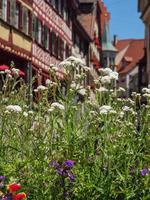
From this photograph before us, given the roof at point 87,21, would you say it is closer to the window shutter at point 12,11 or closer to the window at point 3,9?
the window shutter at point 12,11

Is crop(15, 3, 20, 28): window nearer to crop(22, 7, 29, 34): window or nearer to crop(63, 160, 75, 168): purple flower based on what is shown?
crop(22, 7, 29, 34): window

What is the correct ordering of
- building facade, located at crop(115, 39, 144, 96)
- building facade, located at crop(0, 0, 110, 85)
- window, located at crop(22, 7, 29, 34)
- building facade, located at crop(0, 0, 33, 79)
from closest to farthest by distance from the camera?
building facade, located at crop(0, 0, 33, 79) < building facade, located at crop(0, 0, 110, 85) < window, located at crop(22, 7, 29, 34) < building facade, located at crop(115, 39, 144, 96)

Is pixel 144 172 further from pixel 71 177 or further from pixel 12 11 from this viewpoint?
pixel 12 11

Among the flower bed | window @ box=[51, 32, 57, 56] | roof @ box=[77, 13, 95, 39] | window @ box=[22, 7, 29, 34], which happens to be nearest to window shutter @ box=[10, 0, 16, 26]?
window @ box=[22, 7, 29, 34]

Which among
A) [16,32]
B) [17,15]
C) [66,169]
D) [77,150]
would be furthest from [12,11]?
[66,169]

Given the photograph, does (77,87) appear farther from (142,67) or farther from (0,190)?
(142,67)

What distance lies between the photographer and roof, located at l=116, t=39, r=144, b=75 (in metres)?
91.2

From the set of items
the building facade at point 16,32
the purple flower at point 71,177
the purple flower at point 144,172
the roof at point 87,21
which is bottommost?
the purple flower at point 71,177

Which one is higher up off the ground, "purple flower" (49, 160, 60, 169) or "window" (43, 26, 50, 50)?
"window" (43, 26, 50, 50)

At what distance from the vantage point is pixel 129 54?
97.2 meters

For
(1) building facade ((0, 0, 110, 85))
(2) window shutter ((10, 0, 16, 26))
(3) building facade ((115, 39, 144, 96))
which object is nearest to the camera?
(1) building facade ((0, 0, 110, 85))

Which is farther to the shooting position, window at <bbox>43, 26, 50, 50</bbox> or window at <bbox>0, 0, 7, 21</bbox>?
window at <bbox>43, 26, 50, 50</bbox>

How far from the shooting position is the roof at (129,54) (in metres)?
91.2

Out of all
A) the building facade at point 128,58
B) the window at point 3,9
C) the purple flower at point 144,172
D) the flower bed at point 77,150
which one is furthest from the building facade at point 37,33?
the building facade at point 128,58
